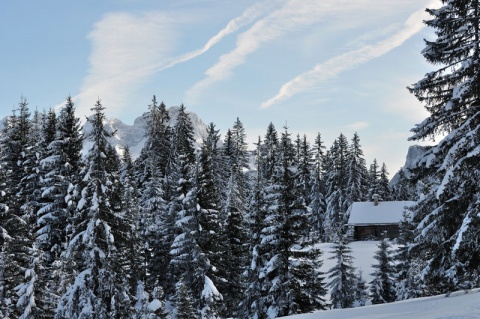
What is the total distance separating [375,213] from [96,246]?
5783cm

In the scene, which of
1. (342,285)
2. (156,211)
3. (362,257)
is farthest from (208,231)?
(362,257)

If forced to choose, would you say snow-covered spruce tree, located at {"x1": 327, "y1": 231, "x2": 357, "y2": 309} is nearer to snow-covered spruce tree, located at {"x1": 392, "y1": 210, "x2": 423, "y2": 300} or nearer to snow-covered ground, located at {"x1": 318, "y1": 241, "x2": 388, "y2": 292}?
snow-covered spruce tree, located at {"x1": 392, "y1": 210, "x2": 423, "y2": 300}

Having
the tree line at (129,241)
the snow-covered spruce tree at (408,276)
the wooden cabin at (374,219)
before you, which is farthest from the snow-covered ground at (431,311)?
the wooden cabin at (374,219)

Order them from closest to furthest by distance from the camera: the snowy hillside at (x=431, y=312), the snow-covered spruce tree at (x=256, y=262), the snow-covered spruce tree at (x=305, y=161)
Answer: the snowy hillside at (x=431, y=312) < the snow-covered spruce tree at (x=256, y=262) < the snow-covered spruce tree at (x=305, y=161)

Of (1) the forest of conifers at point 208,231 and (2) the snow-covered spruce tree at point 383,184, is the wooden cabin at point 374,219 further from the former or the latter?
(1) the forest of conifers at point 208,231

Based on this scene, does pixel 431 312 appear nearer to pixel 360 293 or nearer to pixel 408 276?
pixel 408 276

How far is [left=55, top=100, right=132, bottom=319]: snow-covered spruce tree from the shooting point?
73.0ft

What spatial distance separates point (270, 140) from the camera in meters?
79.1

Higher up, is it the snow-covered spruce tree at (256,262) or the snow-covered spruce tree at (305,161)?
the snow-covered spruce tree at (305,161)

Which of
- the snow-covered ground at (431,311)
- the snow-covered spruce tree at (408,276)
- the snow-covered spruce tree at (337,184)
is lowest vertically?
the snow-covered spruce tree at (408,276)

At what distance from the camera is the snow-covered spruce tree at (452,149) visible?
562 inches

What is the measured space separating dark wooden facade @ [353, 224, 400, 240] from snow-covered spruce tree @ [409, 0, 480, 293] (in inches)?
2236

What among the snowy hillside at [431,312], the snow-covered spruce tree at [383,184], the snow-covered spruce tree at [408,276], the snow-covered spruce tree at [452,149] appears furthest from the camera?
the snow-covered spruce tree at [383,184]

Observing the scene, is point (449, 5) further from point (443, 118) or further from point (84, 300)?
point (84, 300)
